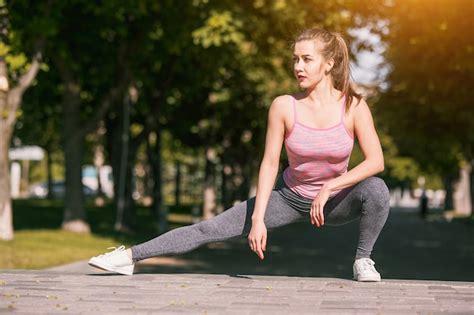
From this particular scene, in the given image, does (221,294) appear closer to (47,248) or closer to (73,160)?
(47,248)

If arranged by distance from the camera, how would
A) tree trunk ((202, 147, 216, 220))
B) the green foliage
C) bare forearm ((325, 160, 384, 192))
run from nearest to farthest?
bare forearm ((325, 160, 384, 192)) → the green foliage → tree trunk ((202, 147, 216, 220))

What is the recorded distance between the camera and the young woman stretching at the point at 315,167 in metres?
6.63

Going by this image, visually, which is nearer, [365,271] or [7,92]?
[365,271]

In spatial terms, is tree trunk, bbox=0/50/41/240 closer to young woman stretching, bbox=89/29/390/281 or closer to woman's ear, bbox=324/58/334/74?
young woman stretching, bbox=89/29/390/281

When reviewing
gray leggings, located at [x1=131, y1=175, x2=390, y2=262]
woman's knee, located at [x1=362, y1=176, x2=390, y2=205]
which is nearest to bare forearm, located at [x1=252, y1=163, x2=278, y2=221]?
gray leggings, located at [x1=131, y1=175, x2=390, y2=262]

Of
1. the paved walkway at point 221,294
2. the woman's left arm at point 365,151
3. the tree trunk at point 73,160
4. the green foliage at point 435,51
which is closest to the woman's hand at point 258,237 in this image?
the paved walkway at point 221,294

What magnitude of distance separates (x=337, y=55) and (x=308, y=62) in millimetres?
194

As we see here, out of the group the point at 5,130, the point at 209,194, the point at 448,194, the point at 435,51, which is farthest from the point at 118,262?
the point at 448,194

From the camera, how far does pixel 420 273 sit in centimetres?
→ 1733

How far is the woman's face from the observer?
21.9 feet

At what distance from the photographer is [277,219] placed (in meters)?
6.93

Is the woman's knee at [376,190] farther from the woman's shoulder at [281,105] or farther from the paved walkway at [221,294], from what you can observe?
the woman's shoulder at [281,105]

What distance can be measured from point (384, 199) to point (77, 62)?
19765mm

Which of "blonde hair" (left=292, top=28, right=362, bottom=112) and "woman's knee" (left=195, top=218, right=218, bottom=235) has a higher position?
A: "blonde hair" (left=292, top=28, right=362, bottom=112)
